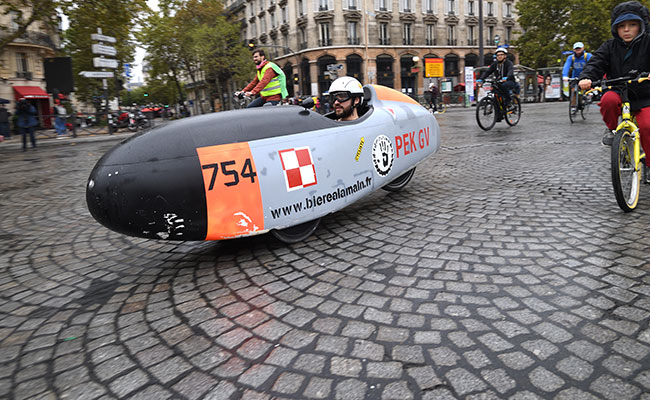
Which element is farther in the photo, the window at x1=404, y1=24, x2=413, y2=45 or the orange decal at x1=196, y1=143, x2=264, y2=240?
the window at x1=404, y1=24, x2=413, y2=45

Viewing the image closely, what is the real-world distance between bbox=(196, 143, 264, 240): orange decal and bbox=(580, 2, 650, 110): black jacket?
3391 millimetres

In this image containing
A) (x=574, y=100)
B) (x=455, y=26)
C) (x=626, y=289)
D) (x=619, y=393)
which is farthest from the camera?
(x=455, y=26)

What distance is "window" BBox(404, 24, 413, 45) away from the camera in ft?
162

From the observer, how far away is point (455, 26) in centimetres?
5188

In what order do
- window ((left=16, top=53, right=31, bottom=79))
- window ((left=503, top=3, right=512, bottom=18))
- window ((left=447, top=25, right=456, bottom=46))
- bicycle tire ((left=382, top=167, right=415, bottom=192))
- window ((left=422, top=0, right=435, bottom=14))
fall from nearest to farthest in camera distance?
1. bicycle tire ((left=382, top=167, right=415, bottom=192))
2. window ((left=16, top=53, right=31, bottom=79))
3. window ((left=422, top=0, right=435, bottom=14))
4. window ((left=447, top=25, right=456, bottom=46))
5. window ((left=503, top=3, right=512, bottom=18))

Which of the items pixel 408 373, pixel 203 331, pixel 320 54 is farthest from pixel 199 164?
pixel 320 54

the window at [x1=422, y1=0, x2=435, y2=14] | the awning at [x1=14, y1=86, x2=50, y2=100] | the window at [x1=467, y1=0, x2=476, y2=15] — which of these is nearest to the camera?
the awning at [x1=14, y1=86, x2=50, y2=100]

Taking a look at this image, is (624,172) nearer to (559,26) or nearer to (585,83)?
(585,83)

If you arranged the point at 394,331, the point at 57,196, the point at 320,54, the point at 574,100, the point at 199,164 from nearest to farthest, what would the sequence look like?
the point at 394,331
the point at 199,164
the point at 57,196
the point at 574,100
the point at 320,54

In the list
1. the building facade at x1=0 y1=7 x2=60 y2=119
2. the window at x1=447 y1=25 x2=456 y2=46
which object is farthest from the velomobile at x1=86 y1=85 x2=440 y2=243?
the window at x1=447 y1=25 x2=456 y2=46

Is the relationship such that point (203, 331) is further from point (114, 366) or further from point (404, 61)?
point (404, 61)

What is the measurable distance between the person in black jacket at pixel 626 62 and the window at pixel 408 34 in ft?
159

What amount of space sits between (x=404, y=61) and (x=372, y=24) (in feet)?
18.2

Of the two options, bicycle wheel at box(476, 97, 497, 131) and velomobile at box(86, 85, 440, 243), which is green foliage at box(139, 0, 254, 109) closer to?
bicycle wheel at box(476, 97, 497, 131)
